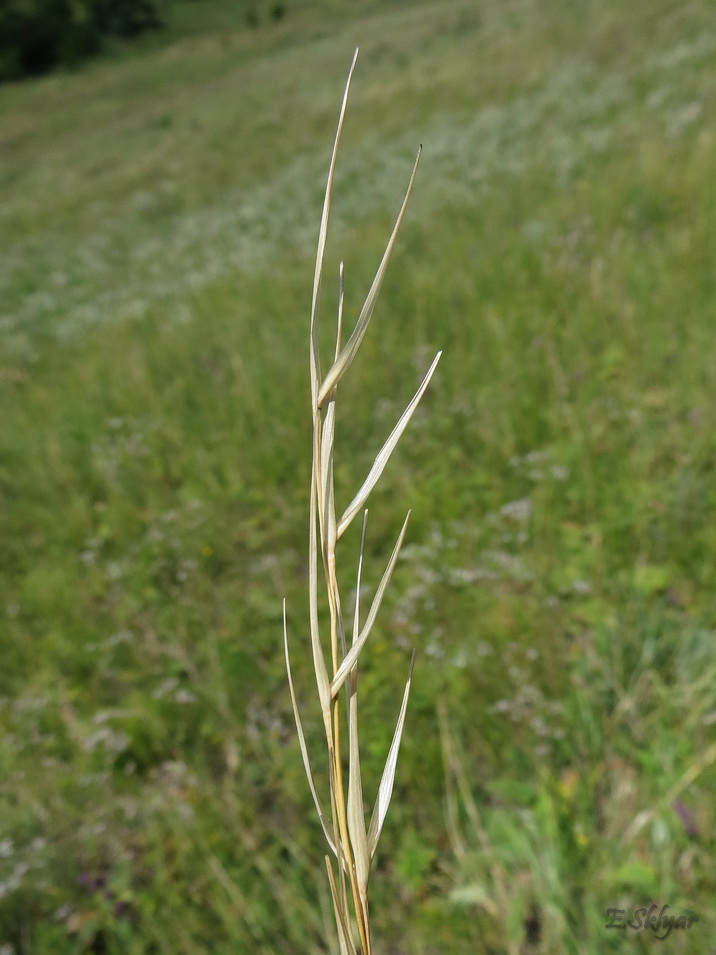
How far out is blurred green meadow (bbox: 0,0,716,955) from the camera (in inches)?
65.4

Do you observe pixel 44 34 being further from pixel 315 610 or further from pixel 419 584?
pixel 315 610

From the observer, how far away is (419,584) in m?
2.52

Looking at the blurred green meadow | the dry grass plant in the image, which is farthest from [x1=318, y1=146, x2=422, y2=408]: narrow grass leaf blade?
the blurred green meadow

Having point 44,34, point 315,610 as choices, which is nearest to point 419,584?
point 315,610

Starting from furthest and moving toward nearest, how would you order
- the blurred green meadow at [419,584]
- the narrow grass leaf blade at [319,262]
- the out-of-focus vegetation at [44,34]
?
the out-of-focus vegetation at [44,34] → the blurred green meadow at [419,584] → the narrow grass leaf blade at [319,262]

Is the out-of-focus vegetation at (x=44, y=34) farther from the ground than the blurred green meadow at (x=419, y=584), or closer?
farther from the ground

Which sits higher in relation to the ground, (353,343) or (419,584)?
(353,343)

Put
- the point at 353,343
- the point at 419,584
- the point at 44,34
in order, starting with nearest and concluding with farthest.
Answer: the point at 353,343, the point at 419,584, the point at 44,34

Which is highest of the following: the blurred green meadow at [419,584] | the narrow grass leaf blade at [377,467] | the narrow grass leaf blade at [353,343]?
the narrow grass leaf blade at [353,343]

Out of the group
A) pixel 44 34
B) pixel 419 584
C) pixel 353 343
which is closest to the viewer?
pixel 353 343

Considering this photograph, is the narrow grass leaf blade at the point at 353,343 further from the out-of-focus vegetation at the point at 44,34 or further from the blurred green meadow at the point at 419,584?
the out-of-focus vegetation at the point at 44,34

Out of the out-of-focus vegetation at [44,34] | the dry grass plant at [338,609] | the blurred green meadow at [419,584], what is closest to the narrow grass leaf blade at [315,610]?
the dry grass plant at [338,609]

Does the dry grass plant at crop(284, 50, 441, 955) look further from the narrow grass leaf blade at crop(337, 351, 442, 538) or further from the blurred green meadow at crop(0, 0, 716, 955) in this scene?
the blurred green meadow at crop(0, 0, 716, 955)

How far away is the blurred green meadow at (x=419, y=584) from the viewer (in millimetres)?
1662
